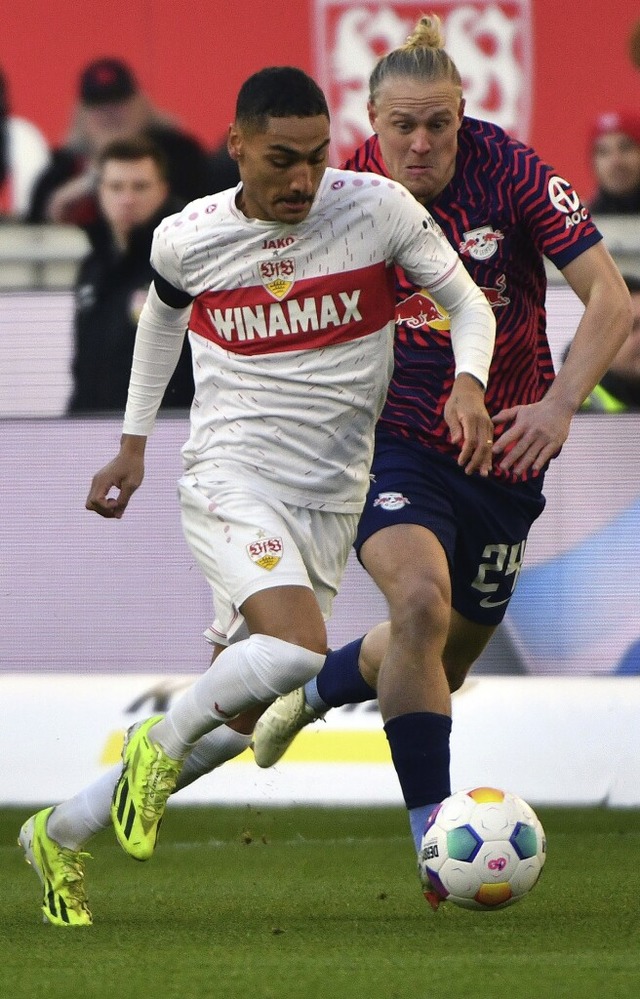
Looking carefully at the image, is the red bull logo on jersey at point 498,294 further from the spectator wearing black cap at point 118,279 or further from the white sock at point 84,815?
the spectator wearing black cap at point 118,279

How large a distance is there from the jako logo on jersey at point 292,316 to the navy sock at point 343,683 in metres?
1.61

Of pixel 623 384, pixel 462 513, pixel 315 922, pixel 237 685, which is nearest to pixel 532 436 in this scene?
pixel 462 513

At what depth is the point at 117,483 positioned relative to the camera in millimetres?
4598

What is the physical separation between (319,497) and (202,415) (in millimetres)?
366

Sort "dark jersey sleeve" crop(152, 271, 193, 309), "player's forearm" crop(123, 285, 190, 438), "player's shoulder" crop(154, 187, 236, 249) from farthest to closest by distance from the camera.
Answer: "player's forearm" crop(123, 285, 190, 438), "dark jersey sleeve" crop(152, 271, 193, 309), "player's shoulder" crop(154, 187, 236, 249)

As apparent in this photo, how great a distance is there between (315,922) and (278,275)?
1522mm

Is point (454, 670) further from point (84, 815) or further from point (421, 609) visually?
point (84, 815)

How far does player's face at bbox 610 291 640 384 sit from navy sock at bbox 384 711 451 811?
3.09 meters

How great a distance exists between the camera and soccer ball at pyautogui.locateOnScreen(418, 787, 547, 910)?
157 inches

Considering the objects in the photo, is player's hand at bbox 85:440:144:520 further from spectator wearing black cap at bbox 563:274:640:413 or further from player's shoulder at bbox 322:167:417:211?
spectator wearing black cap at bbox 563:274:640:413

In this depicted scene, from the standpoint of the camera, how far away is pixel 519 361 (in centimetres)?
510

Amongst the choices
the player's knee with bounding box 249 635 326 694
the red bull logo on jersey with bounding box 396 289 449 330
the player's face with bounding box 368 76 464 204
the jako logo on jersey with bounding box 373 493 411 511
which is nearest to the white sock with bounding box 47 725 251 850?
the player's knee with bounding box 249 635 326 694

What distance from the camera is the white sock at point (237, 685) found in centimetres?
405

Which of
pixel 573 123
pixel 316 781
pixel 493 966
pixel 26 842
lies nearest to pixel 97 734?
pixel 316 781
